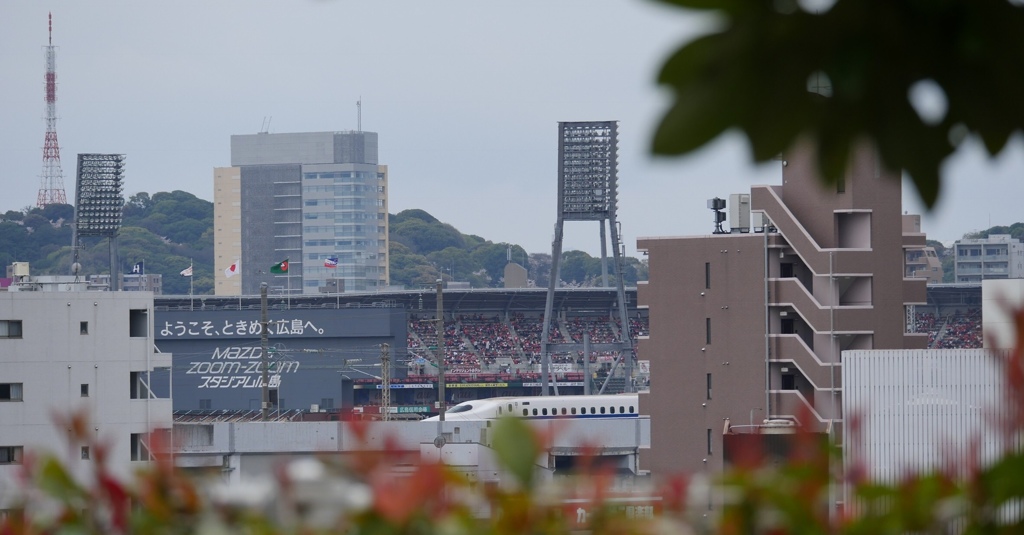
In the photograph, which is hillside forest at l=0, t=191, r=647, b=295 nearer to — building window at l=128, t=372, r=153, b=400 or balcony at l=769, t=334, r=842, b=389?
balcony at l=769, t=334, r=842, b=389

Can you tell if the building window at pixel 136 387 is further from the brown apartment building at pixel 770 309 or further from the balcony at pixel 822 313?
the balcony at pixel 822 313

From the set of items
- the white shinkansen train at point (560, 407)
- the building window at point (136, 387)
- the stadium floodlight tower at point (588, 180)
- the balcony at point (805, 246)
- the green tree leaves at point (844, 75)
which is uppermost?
the stadium floodlight tower at point (588, 180)

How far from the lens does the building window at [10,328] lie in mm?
24344

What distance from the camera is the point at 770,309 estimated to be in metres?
29.2

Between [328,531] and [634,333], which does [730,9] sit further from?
[634,333]

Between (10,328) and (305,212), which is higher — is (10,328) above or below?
below

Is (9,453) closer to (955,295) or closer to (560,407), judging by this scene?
(560,407)

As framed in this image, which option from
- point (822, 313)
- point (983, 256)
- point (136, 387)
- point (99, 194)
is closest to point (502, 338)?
point (99, 194)

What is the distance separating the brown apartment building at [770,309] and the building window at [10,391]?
495 inches

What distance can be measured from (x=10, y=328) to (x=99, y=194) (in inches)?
1961

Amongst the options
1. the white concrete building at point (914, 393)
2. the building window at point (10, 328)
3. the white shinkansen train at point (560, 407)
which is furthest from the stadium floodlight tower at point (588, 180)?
the white concrete building at point (914, 393)

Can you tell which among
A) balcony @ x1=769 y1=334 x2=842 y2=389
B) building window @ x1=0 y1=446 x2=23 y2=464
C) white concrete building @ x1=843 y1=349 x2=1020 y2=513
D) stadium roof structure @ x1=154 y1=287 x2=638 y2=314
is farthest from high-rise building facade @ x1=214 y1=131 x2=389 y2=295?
white concrete building @ x1=843 y1=349 x2=1020 y2=513

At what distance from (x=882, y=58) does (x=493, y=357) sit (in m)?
75.5

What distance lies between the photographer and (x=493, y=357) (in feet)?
252
